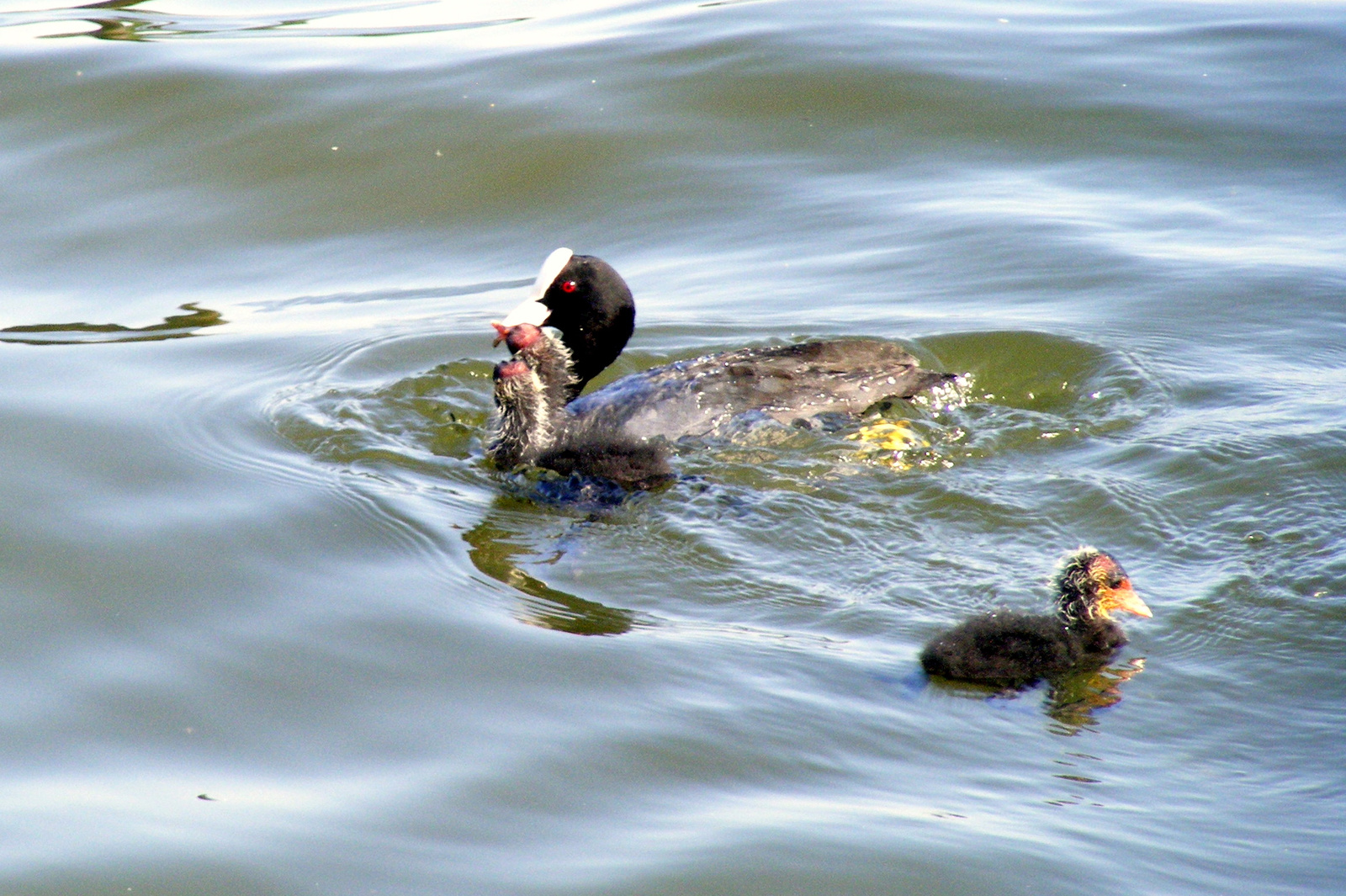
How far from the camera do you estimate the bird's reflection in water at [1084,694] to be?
4.39m

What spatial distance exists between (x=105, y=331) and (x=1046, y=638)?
5272 mm

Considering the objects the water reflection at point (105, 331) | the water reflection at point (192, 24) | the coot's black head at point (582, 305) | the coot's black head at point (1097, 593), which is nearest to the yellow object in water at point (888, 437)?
the coot's black head at point (582, 305)

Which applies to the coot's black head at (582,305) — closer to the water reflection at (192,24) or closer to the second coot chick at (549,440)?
the second coot chick at (549,440)

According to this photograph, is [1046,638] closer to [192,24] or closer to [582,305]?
[582,305]

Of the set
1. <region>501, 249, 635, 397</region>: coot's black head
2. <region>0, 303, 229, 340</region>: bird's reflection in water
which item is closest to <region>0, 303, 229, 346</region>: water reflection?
<region>0, 303, 229, 340</region>: bird's reflection in water

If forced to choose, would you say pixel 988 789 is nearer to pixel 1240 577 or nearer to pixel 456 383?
pixel 1240 577

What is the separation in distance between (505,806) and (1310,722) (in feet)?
7.25

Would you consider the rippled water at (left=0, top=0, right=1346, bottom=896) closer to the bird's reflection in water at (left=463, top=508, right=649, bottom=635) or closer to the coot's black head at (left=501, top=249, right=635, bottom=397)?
the bird's reflection in water at (left=463, top=508, right=649, bottom=635)

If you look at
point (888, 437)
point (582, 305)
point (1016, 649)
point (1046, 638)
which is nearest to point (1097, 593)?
point (1046, 638)

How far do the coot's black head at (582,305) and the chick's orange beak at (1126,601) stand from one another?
2.91 metres

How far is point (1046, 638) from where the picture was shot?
15.7ft

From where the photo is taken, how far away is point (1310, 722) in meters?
4.28

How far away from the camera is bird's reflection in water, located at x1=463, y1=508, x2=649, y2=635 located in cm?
Answer: 493

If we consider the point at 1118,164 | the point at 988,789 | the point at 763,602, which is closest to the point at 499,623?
the point at 763,602
